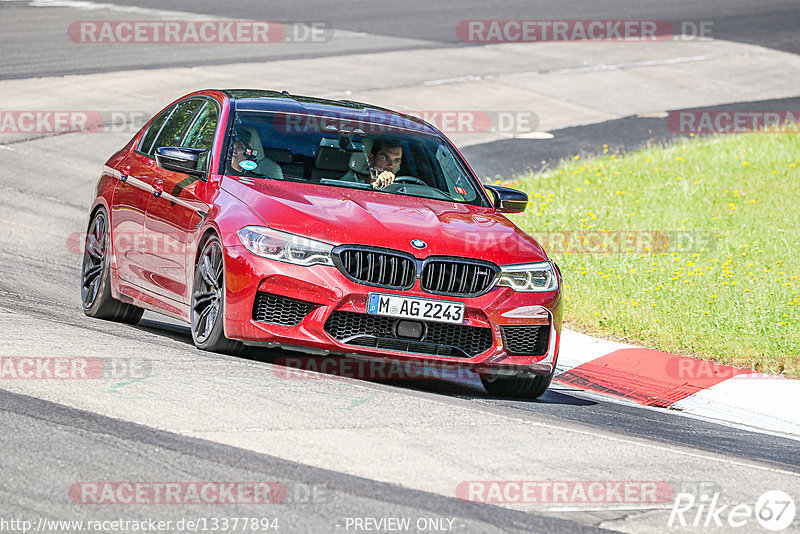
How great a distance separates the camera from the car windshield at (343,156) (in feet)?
27.9

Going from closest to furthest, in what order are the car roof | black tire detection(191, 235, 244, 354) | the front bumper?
the front bumper, black tire detection(191, 235, 244, 354), the car roof

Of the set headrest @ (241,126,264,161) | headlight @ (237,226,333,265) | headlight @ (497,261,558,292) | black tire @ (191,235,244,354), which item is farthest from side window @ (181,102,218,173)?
headlight @ (497,261,558,292)

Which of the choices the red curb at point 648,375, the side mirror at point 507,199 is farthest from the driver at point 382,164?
the red curb at point 648,375


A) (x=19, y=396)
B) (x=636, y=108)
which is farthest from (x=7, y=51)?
(x=19, y=396)

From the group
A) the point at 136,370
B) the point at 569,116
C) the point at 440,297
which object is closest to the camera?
the point at 136,370

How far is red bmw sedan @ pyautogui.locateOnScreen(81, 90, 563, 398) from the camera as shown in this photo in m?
7.44

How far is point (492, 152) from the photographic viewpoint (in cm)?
1989

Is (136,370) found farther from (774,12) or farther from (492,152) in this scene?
(774,12)

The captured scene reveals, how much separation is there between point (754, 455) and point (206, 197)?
358 cm

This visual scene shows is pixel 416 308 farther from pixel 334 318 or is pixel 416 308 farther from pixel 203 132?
pixel 203 132

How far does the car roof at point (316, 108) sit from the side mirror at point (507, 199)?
2.41ft

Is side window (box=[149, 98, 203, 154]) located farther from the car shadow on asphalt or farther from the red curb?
the red curb

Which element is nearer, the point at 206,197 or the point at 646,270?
the point at 206,197

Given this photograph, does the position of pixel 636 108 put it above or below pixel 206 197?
below
